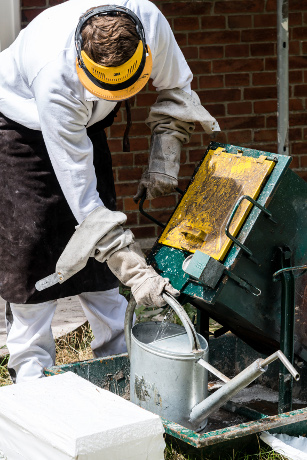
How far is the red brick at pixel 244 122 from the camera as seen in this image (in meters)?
5.91

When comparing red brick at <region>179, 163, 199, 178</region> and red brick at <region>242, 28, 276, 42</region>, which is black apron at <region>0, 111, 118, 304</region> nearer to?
red brick at <region>179, 163, 199, 178</region>

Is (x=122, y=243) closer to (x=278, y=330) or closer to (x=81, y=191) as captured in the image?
(x=81, y=191)

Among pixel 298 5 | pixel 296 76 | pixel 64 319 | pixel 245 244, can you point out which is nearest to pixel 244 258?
pixel 245 244

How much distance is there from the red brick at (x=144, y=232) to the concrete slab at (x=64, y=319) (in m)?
0.72

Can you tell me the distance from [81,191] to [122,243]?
0.27 meters

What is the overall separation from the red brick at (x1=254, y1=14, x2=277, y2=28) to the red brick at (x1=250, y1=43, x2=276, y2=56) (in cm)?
14

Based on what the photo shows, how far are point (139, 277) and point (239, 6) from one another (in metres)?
3.20

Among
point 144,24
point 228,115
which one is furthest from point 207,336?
point 228,115

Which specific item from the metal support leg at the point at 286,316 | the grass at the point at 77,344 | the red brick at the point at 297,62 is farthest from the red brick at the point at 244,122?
the metal support leg at the point at 286,316

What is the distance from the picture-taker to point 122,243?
3.19 metres

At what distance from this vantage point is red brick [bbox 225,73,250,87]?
19.2 feet

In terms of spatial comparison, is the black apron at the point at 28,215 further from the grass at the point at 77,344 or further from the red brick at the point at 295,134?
the red brick at the point at 295,134

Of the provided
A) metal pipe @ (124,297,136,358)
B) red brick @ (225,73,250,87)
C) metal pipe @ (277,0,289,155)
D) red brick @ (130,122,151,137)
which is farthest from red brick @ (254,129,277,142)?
Answer: metal pipe @ (124,297,136,358)

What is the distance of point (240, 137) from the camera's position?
5961 mm
